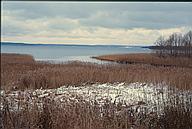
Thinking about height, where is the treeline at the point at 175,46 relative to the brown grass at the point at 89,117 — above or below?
above

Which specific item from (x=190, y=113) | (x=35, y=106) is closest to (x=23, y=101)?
(x=35, y=106)

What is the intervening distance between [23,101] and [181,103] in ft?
8.28

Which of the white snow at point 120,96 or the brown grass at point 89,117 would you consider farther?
the white snow at point 120,96

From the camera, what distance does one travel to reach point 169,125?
442 centimetres

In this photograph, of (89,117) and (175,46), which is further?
(175,46)

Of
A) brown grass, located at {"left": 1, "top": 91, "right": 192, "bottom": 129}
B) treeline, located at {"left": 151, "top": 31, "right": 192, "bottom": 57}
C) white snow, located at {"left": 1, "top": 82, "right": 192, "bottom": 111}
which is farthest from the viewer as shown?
treeline, located at {"left": 151, "top": 31, "right": 192, "bottom": 57}

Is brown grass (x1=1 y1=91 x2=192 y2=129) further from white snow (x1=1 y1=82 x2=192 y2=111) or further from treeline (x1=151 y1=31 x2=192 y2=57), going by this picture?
treeline (x1=151 y1=31 x2=192 y2=57)

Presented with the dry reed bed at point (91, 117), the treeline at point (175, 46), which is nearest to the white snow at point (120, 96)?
the dry reed bed at point (91, 117)

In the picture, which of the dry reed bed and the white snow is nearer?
the dry reed bed

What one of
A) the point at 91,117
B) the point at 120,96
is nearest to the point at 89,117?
the point at 91,117

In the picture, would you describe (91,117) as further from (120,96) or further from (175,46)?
(175,46)

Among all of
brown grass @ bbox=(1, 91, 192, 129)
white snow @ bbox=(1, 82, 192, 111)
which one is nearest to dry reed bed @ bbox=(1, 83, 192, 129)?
brown grass @ bbox=(1, 91, 192, 129)

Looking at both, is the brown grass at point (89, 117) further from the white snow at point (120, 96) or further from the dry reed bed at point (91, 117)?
the white snow at point (120, 96)

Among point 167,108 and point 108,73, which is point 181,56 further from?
point 167,108
